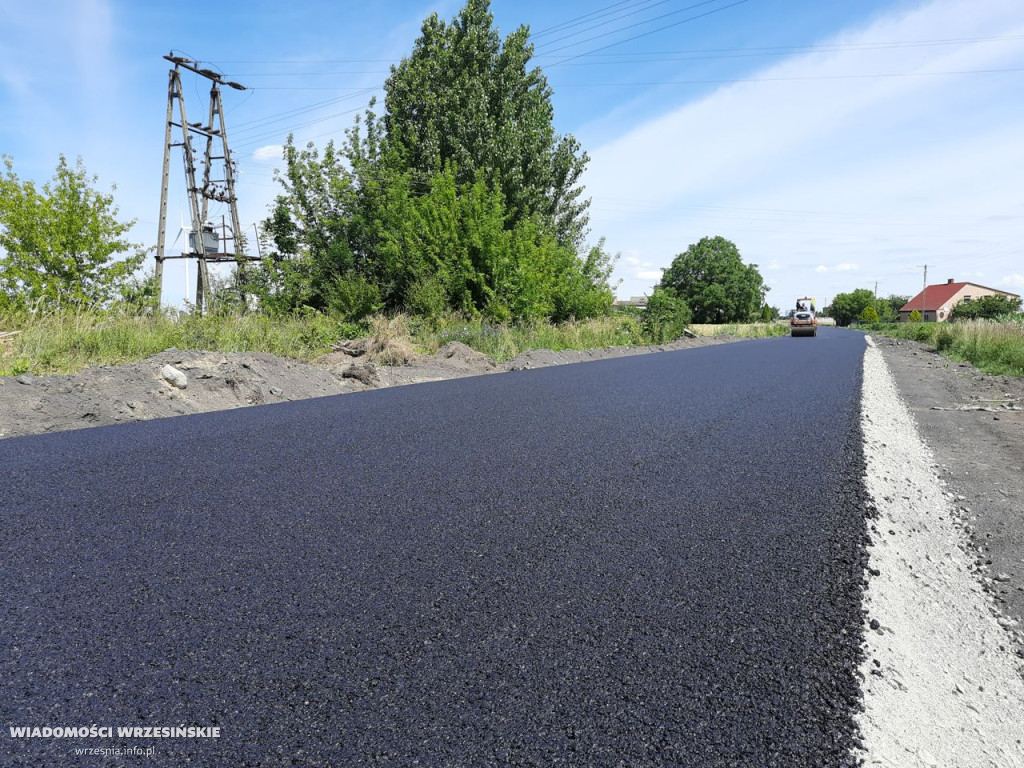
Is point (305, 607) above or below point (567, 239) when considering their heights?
below

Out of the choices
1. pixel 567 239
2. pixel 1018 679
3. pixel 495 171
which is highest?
pixel 495 171

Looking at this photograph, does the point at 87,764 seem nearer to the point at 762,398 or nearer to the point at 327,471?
the point at 327,471

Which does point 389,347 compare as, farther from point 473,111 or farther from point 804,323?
point 804,323

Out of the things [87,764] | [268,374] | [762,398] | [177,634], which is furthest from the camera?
[268,374]

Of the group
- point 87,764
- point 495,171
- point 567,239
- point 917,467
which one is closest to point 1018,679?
point 87,764

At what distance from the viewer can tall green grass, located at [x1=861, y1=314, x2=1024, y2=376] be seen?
1180 cm

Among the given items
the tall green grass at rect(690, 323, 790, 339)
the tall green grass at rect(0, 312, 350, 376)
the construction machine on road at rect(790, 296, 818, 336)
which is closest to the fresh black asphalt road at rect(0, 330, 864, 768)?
the tall green grass at rect(0, 312, 350, 376)

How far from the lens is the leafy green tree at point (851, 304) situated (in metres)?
102

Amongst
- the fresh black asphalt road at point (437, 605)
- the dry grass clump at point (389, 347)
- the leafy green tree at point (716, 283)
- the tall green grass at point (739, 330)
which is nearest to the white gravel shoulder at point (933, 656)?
the fresh black asphalt road at point (437, 605)

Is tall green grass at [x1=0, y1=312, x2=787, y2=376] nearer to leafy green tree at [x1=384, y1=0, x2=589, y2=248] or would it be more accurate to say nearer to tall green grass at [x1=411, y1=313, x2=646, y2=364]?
tall green grass at [x1=411, y1=313, x2=646, y2=364]

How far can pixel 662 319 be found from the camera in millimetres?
25766

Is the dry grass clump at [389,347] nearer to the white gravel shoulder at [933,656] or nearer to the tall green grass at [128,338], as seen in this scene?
the tall green grass at [128,338]

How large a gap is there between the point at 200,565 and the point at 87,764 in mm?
1113

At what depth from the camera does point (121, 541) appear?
282cm
